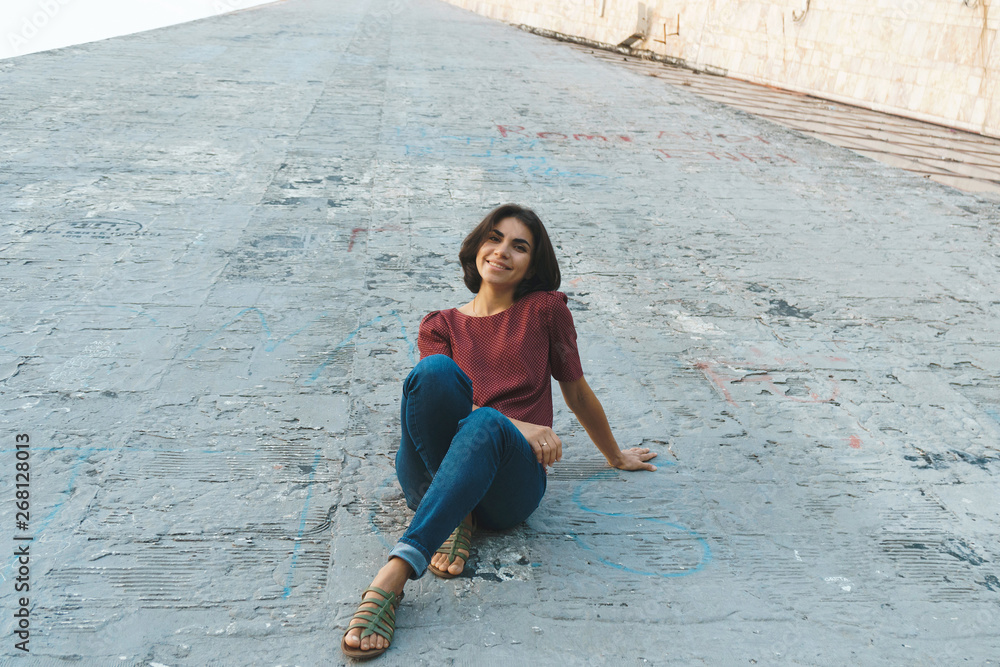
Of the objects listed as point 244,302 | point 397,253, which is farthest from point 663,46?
point 244,302

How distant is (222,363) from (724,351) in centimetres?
232

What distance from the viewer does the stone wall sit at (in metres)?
9.93

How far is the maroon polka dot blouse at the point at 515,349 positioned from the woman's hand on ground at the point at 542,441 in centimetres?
11

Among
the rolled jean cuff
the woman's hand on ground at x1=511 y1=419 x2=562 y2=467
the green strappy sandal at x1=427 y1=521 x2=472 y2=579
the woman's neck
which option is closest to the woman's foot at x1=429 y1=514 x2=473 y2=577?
the green strappy sandal at x1=427 y1=521 x2=472 y2=579

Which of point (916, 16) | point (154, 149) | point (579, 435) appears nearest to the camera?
point (579, 435)

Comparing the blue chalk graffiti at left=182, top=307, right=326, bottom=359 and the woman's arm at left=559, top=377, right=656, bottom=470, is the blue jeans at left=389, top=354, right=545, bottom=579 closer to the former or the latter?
the woman's arm at left=559, top=377, right=656, bottom=470

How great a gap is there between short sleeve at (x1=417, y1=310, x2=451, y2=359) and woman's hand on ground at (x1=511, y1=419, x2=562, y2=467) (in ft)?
1.19

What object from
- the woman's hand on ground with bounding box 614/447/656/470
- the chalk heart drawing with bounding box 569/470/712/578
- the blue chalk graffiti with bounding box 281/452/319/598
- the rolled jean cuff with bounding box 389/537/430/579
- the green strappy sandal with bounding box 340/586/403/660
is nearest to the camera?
the green strappy sandal with bounding box 340/586/403/660

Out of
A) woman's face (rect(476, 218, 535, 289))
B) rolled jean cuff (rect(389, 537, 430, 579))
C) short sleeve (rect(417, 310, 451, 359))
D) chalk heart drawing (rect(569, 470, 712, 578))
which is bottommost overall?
chalk heart drawing (rect(569, 470, 712, 578))

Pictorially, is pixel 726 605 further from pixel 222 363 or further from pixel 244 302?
pixel 244 302

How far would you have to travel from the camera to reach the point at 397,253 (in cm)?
475

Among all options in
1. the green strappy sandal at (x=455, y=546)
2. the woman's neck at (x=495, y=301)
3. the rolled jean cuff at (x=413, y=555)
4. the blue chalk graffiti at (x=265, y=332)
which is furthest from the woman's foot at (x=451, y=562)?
the blue chalk graffiti at (x=265, y=332)

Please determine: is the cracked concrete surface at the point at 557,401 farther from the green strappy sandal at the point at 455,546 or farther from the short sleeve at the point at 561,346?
the short sleeve at the point at 561,346

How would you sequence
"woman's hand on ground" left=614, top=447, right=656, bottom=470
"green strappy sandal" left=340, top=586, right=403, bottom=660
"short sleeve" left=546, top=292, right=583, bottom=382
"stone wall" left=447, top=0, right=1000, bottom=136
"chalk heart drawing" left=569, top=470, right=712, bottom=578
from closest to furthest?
1. "green strappy sandal" left=340, top=586, right=403, bottom=660
2. "chalk heart drawing" left=569, top=470, right=712, bottom=578
3. "short sleeve" left=546, top=292, right=583, bottom=382
4. "woman's hand on ground" left=614, top=447, right=656, bottom=470
5. "stone wall" left=447, top=0, right=1000, bottom=136
